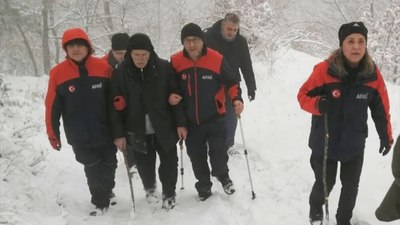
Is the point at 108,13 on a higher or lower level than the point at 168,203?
higher

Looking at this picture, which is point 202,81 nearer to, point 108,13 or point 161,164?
point 161,164

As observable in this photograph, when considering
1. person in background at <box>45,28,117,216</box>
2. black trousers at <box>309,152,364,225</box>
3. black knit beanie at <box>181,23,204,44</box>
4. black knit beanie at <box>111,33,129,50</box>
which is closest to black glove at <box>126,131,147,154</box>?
person in background at <box>45,28,117,216</box>

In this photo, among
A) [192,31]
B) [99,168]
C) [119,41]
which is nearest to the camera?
[192,31]

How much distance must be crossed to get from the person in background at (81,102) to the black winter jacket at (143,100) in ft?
0.53

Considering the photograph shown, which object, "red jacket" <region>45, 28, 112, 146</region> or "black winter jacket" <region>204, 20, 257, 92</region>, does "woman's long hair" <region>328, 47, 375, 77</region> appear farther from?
"red jacket" <region>45, 28, 112, 146</region>

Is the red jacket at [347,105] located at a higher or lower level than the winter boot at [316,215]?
higher

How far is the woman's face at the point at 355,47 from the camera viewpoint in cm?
362

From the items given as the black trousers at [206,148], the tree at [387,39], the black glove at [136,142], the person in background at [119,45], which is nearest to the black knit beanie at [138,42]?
the black glove at [136,142]

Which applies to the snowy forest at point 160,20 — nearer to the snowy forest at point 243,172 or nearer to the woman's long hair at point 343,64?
the snowy forest at point 243,172

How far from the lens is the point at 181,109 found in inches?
185

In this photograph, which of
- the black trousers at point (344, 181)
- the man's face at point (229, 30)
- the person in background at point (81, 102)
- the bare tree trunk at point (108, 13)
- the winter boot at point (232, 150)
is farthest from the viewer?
the bare tree trunk at point (108, 13)

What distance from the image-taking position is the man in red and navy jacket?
4627 mm

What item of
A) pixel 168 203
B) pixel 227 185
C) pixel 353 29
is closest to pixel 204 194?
pixel 227 185

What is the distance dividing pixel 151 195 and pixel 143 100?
1409 millimetres
